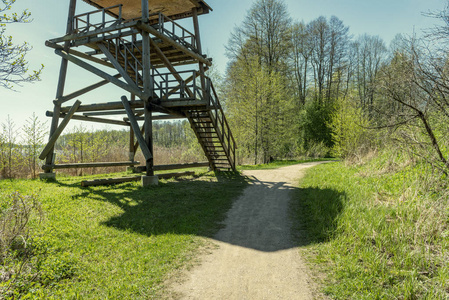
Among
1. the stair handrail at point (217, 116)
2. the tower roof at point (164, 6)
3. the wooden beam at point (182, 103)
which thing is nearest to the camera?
the wooden beam at point (182, 103)

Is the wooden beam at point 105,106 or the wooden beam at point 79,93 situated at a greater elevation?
the wooden beam at point 79,93

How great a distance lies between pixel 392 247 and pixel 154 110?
901cm

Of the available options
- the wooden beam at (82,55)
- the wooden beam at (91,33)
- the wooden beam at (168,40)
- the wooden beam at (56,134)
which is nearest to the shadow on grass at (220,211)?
the wooden beam at (56,134)

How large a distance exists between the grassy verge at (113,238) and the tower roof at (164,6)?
27.9 feet

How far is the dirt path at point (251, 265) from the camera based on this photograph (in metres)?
3.49

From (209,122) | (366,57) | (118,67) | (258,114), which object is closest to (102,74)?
(118,67)

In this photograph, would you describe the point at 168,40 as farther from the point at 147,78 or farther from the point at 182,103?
the point at 182,103

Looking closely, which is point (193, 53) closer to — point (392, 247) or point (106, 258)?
point (106, 258)

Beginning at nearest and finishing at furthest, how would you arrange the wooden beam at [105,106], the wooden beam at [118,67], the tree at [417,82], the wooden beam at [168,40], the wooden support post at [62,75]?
the tree at [417,82] → the wooden beam at [168,40] → the wooden beam at [118,67] → the wooden beam at [105,106] → the wooden support post at [62,75]

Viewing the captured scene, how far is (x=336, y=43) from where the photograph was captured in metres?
32.2

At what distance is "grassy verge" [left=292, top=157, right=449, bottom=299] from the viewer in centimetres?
345

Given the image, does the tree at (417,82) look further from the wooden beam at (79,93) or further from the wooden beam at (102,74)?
the wooden beam at (79,93)

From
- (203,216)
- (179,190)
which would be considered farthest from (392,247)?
(179,190)

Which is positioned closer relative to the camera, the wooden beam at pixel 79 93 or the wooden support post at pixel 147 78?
the wooden support post at pixel 147 78
